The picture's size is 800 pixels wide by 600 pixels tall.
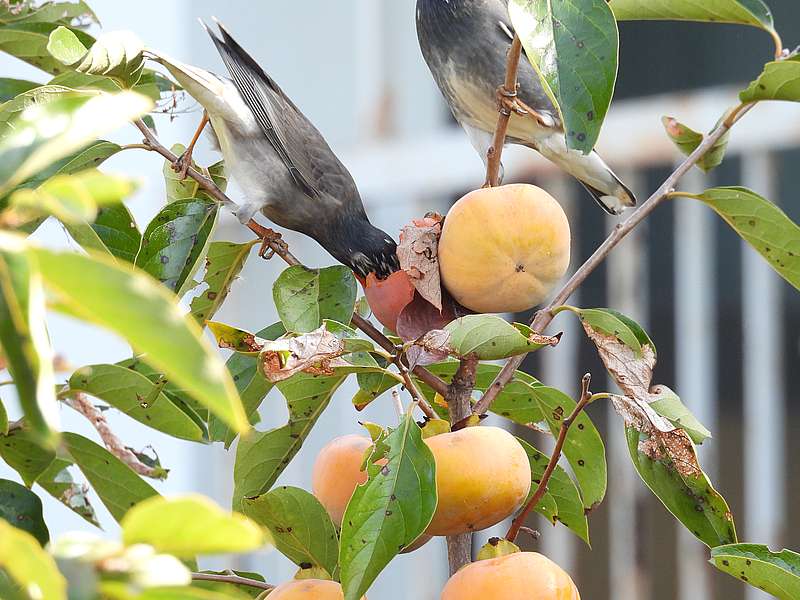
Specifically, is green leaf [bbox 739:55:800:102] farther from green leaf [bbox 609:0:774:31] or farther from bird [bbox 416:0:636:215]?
bird [bbox 416:0:636:215]

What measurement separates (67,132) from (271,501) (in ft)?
1.81

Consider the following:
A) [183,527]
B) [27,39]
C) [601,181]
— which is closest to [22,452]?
[27,39]

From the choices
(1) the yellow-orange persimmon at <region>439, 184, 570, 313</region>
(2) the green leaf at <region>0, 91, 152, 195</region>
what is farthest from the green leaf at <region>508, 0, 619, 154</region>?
(2) the green leaf at <region>0, 91, 152, 195</region>

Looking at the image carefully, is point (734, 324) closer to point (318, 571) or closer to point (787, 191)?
point (787, 191)

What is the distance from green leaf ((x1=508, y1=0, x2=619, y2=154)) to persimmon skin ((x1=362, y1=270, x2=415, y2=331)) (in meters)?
0.23

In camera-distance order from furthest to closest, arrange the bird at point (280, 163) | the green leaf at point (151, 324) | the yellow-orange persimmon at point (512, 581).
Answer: the bird at point (280, 163) < the yellow-orange persimmon at point (512, 581) < the green leaf at point (151, 324)

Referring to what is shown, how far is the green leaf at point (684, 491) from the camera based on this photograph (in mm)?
868

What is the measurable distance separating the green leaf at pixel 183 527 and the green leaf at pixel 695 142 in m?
0.82

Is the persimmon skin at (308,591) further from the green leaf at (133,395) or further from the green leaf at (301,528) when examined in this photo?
the green leaf at (133,395)

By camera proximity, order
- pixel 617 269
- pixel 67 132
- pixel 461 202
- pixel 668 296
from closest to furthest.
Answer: pixel 67 132 → pixel 461 202 → pixel 617 269 → pixel 668 296

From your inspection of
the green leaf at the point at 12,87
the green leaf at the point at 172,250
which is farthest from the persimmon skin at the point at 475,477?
the green leaf at the point at 12,87

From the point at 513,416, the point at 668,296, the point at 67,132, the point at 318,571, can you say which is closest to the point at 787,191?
the point at 668,296

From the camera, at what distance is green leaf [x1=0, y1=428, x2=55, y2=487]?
98cm

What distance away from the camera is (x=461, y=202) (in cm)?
89
